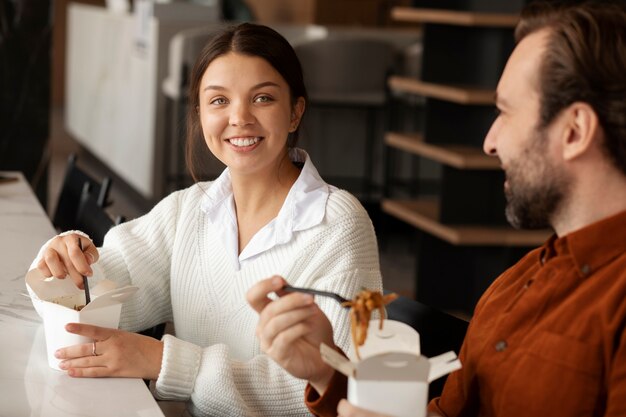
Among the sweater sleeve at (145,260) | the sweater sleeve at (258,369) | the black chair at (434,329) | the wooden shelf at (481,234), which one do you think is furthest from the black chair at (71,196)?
the wooden shelf at (481,234)

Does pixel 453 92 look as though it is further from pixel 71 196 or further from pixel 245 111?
pixel 245 111

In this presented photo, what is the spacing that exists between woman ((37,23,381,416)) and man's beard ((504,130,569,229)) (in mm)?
392

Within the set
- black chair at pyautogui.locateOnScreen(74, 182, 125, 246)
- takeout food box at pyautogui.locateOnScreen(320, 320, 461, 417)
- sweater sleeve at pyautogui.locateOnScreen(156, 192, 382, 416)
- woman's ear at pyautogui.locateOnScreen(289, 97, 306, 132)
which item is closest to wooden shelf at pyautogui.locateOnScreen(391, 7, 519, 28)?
black chair at pyautogui.locateOnScreen(74, 182, 125, 246)

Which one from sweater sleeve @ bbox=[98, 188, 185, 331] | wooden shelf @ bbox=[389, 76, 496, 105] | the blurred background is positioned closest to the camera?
sweater sleeve @ bbox=[98, 188, 185, 331]

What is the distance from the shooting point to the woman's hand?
1.10 meters

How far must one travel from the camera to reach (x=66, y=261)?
5.13 ft

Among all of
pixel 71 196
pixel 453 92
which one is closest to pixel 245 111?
pixel 71 196

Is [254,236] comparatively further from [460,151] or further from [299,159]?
[460,151]

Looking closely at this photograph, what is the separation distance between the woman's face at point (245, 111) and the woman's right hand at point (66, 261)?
0.28 meters

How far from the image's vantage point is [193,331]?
1.74m

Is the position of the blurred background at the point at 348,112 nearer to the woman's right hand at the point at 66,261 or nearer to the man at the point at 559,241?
the woman's right hand at the point at 66,261

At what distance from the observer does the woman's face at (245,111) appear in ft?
5.43

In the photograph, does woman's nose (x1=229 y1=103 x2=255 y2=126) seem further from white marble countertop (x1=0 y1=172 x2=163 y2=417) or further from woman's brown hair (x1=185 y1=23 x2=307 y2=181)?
white marble countertop (x1=0 y1=172 x2=163 y2=417)

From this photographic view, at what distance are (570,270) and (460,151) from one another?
9.35 ft
